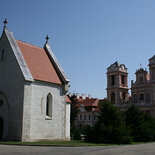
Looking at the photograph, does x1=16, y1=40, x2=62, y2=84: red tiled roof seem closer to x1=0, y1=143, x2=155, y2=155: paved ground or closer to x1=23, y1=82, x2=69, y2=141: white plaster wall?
x1=23, y1=82, x2=69, y2=141: white plaster wall

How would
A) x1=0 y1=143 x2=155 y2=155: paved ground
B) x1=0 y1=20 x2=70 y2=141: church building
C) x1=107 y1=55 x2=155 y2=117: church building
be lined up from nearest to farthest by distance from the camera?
1. x1=0 y1=143 x2=155 y2=155: paved ground
2. x1=0 y1=20 x2=70 y2=141: church building
3. x1=107 y1=55 x2=155 y2=117: church building

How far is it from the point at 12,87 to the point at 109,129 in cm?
1024

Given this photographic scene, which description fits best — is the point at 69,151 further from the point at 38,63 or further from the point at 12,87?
the point at 38,63

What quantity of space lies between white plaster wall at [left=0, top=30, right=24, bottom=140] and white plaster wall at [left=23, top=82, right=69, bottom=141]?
1105 millimetres

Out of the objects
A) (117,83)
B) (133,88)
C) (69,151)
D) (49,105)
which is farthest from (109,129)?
(117,83)

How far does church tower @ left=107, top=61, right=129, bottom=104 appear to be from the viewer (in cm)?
7119

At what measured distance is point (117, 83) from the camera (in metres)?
71.6

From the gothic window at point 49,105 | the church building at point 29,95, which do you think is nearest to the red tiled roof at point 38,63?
the church building at point 29,95

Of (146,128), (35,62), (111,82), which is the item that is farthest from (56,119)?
(111,82)

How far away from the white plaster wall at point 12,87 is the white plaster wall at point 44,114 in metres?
1.10

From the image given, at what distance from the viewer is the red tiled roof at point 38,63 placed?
2505 centimetres

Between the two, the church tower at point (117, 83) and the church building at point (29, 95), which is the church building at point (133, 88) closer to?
the church tower at point (117, 83)

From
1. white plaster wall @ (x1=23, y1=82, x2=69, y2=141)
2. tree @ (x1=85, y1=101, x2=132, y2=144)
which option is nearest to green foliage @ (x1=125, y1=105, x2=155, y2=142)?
tree @ (x1=85, y1=101, x2=132, y2=144)

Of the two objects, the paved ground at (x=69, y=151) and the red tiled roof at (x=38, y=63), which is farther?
the red tiled roof at (x=38, y=63)
